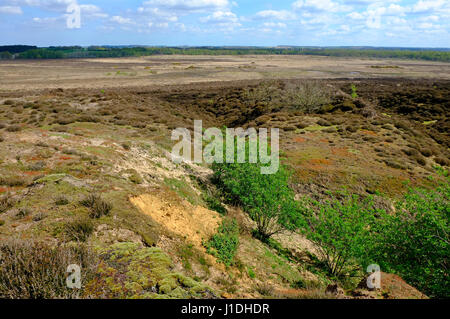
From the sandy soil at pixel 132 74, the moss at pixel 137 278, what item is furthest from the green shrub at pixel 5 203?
the sandy soil at pixel 132 74

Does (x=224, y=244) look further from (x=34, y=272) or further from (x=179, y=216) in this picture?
(x=34, y=272)

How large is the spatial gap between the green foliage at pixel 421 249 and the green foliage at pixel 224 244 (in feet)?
22.0

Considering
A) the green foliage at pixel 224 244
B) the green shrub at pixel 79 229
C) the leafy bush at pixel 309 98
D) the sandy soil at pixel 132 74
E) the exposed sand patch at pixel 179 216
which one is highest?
the sandy soil at pixel 132 74

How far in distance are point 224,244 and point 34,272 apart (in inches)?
298

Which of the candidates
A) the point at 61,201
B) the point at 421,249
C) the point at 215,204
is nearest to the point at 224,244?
the point at 215,204

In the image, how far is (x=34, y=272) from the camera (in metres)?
5.62

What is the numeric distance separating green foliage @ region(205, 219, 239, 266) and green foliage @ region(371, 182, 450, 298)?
672cm

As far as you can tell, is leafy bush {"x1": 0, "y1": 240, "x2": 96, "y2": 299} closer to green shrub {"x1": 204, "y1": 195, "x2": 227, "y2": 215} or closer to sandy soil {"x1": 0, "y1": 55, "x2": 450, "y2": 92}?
green shrub {"x1": 204, "y1": 195, "x2": 227, "y2": 215}

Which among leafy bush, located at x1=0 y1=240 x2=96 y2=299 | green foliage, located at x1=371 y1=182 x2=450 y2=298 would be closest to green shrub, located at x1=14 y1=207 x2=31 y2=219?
leafy bush, located at x1=0 y1=240 x2=96 y2=299

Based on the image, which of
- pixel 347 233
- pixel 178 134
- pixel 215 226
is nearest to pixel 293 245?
pixel 347 233

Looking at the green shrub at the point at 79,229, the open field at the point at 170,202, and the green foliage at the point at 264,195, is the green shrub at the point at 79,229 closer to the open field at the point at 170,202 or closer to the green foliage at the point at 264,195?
the open field at the point at 170,202

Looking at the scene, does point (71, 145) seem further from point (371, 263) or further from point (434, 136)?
point (434, 136)

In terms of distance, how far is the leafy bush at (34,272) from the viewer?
5.42 metres

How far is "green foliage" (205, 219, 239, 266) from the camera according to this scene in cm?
1088
